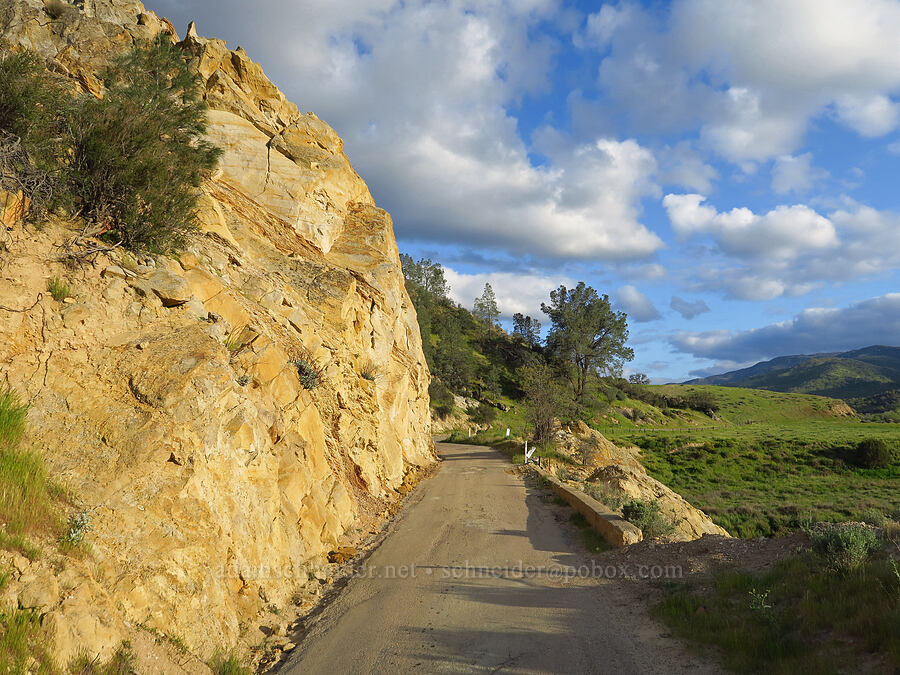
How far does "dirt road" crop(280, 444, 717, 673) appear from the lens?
5.91 m

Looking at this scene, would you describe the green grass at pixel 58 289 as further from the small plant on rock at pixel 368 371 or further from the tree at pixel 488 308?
the tree at pixel 488 308

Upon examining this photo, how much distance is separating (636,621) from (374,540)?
705cm

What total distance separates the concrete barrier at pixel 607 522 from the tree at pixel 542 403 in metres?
12.4

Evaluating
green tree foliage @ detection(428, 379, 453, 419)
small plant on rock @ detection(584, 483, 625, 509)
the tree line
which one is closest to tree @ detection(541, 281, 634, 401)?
the tree line

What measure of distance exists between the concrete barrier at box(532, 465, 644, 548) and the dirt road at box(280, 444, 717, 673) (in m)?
0.71

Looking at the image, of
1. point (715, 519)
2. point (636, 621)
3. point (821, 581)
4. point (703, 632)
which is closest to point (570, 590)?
point (636, 621)

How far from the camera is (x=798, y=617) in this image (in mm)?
5441

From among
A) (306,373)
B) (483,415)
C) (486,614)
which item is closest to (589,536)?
(486,614)

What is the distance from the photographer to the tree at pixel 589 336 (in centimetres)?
6631

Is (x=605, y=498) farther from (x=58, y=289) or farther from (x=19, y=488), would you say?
(x=58, y=289)

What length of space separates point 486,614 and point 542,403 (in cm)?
2070

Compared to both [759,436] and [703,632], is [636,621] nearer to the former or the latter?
[703,632]

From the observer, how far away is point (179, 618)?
5.55m

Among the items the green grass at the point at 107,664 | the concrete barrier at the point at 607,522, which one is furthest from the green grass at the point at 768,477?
the green grass at the point at 107,664
